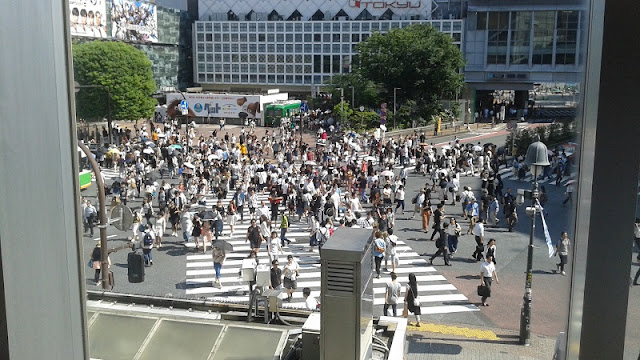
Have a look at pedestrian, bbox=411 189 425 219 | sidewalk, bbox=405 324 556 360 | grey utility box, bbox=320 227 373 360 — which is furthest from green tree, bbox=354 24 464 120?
grey utility box, bbox=320 227 373 360

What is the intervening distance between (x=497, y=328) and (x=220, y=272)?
24.5 feet

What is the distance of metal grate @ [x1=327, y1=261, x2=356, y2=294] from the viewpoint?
649cm

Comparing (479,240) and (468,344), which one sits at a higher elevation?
(479,240)

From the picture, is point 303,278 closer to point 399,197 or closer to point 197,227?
point 197,227

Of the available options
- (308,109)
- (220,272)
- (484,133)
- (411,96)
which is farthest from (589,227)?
(308,109)

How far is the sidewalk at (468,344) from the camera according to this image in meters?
12.4

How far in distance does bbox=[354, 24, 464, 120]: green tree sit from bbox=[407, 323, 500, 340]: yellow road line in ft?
120

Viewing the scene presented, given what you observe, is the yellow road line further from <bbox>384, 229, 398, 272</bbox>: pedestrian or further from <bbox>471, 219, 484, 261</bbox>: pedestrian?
<bbox>471, 219, 484, 261</bbox>: pedestrian

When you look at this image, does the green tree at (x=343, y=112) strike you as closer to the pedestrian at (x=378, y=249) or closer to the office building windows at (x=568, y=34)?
the pedestrian at (x=378, y=249)

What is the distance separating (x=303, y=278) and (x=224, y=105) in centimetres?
3906

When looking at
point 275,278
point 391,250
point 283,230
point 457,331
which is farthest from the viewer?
point 283,230

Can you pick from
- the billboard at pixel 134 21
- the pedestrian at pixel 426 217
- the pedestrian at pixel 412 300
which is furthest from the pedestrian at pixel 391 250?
the billboard at pixel 134 21

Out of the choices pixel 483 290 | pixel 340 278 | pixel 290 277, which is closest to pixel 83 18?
pixel 340 278

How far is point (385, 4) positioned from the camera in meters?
67.0
